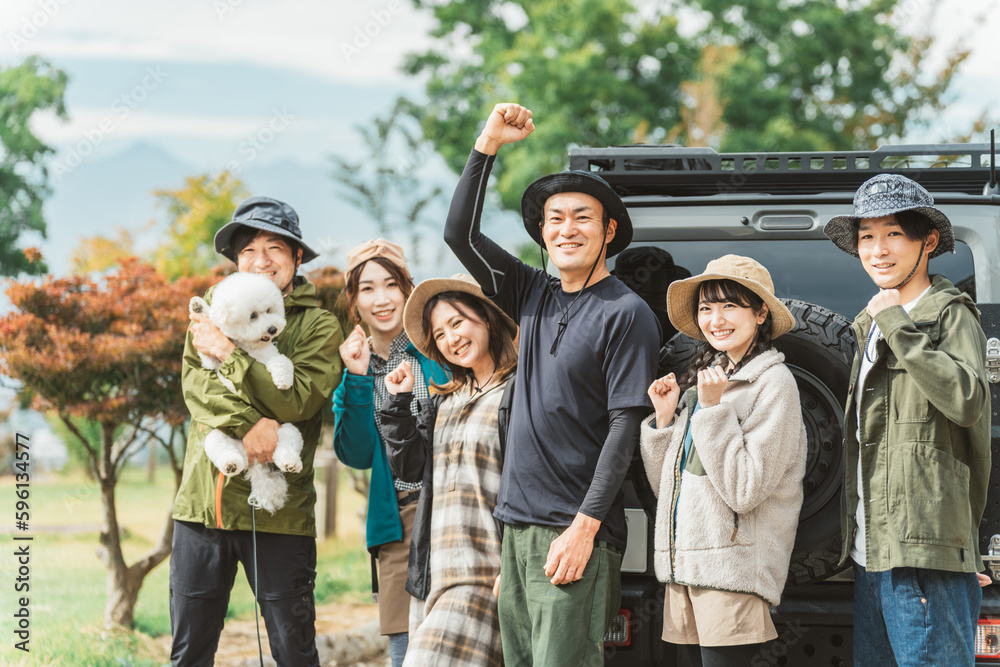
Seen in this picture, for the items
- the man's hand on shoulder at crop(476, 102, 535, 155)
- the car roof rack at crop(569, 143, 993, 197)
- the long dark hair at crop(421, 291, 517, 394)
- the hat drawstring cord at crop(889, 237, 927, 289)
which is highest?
the car roof rack at crop(569, 143, 993, 197)

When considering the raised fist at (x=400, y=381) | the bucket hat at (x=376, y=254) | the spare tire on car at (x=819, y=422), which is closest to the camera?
the spare tire on car at (x=819, y=422)

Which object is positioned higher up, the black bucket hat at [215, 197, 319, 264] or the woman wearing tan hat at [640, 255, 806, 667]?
the black bucket hat at [215, 197, 319, 264]

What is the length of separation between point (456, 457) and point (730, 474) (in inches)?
39.7

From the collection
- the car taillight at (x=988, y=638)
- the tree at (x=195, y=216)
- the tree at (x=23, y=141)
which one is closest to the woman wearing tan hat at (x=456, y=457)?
the car taillight at (x=988, y=638)

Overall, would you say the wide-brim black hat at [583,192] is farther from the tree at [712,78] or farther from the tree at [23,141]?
the tree at [712,78]

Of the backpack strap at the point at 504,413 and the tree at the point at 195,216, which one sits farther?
the tree at the point at 195,216

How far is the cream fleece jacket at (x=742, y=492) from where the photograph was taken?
2699 millimetres

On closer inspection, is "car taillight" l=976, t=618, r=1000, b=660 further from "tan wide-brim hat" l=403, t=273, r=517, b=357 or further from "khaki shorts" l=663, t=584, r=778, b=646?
"tan wide-brim hat" l=403, t=273, r=517, b=357

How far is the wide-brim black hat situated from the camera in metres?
2.92

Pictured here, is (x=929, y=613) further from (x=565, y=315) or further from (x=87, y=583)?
(x=87, y=583)

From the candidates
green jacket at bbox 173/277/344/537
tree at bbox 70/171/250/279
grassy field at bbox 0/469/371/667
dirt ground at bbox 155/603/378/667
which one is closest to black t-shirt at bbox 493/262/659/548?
green jacket at bbox 173/277/344/537

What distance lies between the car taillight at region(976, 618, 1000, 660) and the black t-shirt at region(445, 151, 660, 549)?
1256 millimetres

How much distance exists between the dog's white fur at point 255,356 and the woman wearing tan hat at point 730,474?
142cm

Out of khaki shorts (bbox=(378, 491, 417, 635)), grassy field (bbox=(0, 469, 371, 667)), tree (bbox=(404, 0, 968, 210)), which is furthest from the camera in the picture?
tree (bbox=(404, 0, 968, 210))
